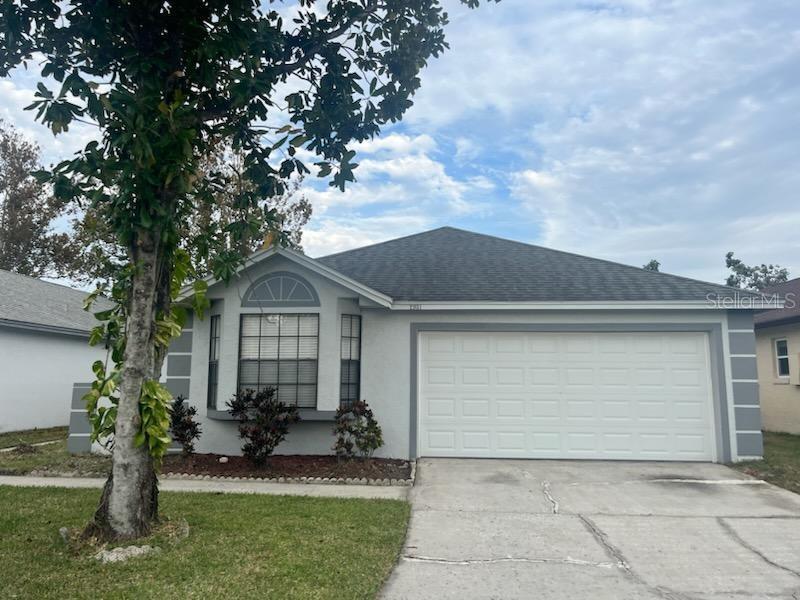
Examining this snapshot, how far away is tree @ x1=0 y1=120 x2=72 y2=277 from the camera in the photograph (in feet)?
78.1

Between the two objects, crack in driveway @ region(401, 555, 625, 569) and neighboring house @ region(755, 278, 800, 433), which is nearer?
crack in driveway @ region(401, 555, 625, 569)

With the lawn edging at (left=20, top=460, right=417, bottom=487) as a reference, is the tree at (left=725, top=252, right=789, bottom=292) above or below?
above

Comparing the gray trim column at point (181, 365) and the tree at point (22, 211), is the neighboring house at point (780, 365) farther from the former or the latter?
the tree at point (22, 211)

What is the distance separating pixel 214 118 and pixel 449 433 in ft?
20.4

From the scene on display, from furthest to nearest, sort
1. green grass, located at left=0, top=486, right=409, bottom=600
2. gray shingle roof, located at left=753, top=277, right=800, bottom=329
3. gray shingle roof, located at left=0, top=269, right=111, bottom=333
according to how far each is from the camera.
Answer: gray shingle roof, located at left=0, top=269, right=111, bottom=333
gray shingle roof, located at left=753, top=277, right=800, bottom=329
green grass, located at left=0, top=486, right=409, bottom=600

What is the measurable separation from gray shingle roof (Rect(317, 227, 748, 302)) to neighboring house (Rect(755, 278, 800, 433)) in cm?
472

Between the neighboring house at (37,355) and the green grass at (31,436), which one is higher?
the neighboring house at (37,355)

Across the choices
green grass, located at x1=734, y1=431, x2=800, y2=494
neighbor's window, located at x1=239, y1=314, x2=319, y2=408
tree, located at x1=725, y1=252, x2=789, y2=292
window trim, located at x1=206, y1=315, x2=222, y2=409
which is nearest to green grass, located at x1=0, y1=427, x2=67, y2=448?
window trim, located at x1=206, y1=315, x2=222, y2=409

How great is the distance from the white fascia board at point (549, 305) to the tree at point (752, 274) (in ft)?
94.0

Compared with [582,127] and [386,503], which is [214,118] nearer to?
[386,503]

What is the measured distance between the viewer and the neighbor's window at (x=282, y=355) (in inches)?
361

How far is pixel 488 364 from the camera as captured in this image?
377 inches

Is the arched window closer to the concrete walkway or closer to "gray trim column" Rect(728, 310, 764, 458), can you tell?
the concrete walkway

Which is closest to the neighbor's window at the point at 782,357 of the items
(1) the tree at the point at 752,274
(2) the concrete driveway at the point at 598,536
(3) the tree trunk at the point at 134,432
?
(2) the concrete driveway at the point at 598,536
